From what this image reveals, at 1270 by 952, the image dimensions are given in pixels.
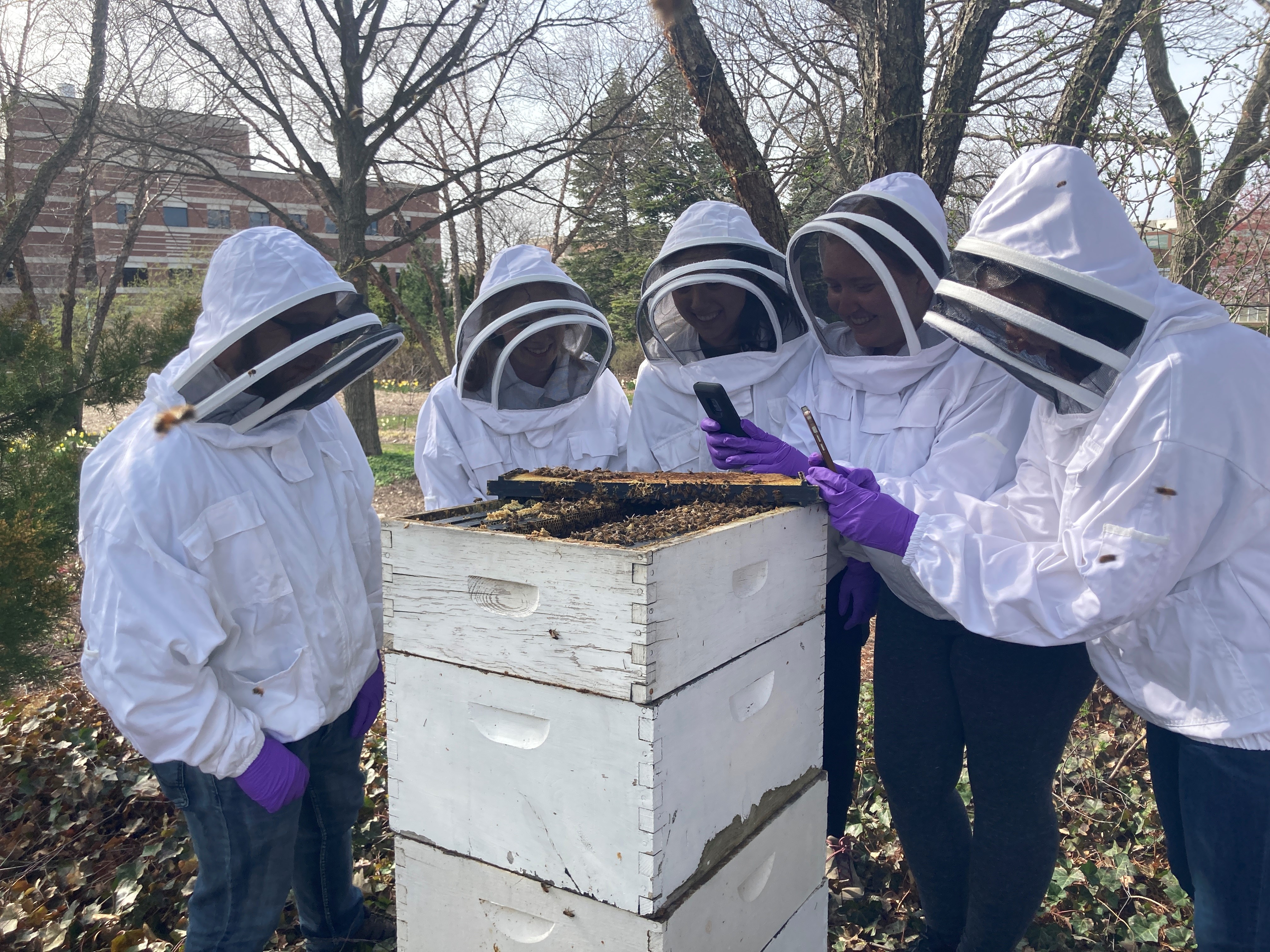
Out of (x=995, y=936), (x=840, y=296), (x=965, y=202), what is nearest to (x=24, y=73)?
(x=965, y=202)

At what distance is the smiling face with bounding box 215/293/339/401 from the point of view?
190cm

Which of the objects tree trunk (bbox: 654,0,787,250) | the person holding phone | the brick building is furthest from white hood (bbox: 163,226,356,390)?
tree trunk (bbox: 654,0,787,250)

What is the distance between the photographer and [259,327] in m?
1.89

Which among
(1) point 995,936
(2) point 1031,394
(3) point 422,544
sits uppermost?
(2) point 1031,394

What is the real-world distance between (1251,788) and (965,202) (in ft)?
14.7

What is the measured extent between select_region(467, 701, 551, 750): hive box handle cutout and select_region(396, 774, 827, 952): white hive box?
0.28 metres

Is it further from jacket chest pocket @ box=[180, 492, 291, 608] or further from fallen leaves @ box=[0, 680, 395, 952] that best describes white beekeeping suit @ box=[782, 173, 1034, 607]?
fallen leaves @ box=[0, 680, 395, 952]

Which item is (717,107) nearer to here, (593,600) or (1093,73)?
(1093,73)

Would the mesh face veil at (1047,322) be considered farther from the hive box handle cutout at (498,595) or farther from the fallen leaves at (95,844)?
the fallen leaves at (95,844)

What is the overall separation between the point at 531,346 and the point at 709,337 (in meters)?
0.56

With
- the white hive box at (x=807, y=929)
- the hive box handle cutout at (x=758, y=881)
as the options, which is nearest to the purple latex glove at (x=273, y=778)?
the hive box handle cutout at (x=758, y=881)

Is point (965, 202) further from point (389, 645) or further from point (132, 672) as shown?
point (132, 672)

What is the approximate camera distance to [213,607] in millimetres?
1860

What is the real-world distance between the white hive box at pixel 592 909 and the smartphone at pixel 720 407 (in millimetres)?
963
